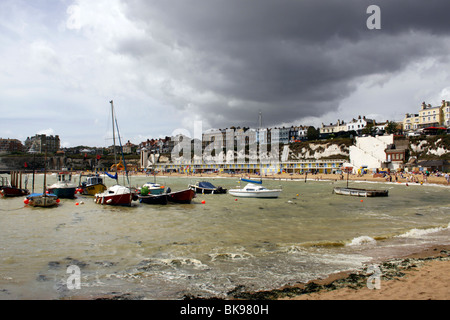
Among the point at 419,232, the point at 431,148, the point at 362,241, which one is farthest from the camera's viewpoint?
the point at 431,148

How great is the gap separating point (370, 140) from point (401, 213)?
82.9m

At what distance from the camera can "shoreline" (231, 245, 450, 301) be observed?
27.8ft

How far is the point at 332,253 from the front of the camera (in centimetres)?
1438

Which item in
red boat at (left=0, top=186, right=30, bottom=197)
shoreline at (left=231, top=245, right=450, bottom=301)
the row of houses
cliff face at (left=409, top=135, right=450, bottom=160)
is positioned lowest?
red boat at (left=0, top=186, right=30, bottom=197)

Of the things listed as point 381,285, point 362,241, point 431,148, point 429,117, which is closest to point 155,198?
point 362,241

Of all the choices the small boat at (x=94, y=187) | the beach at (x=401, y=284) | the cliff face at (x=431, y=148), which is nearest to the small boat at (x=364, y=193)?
the beach at (x=401, y=284)

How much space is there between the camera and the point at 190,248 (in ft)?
51.3

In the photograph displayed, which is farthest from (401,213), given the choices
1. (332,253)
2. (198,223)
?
(198,223)

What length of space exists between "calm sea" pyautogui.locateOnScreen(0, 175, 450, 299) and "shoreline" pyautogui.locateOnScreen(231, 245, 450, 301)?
848mm

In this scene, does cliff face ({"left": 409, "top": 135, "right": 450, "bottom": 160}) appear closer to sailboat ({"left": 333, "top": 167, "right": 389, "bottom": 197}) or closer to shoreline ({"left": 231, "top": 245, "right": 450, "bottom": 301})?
sailboat ({"left": 333, "top": 167, "right": 389, "bottom": 197})

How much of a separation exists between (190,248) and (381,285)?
31.5 feet

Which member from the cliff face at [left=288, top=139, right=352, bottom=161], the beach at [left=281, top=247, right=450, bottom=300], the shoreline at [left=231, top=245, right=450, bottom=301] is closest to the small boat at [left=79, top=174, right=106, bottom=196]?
the shoreline at [left=231, top=245, right=450, bottom=301]

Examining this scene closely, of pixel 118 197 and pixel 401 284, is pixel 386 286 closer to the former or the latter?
pixel 401 284
